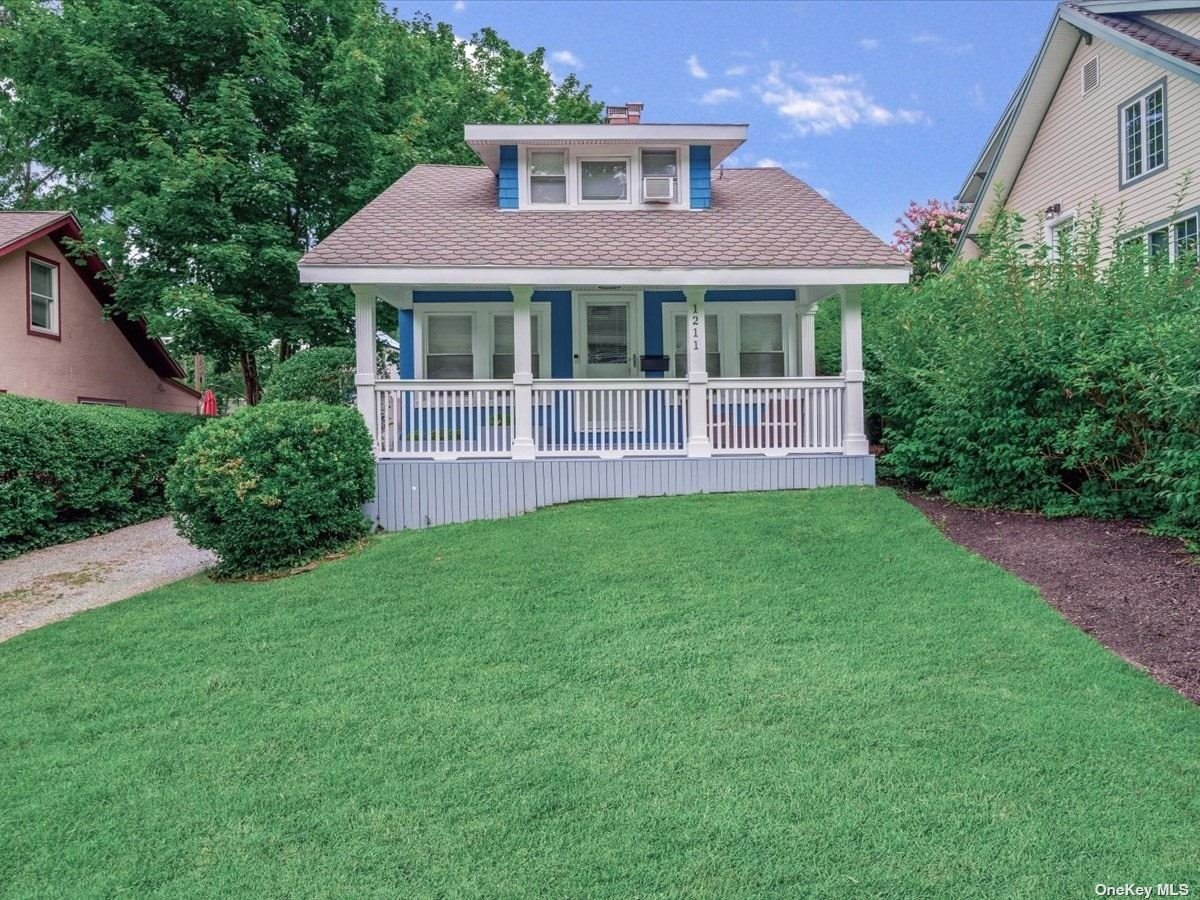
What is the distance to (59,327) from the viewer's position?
1383 centimetres

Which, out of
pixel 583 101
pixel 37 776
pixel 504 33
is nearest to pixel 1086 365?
pixel 37 776

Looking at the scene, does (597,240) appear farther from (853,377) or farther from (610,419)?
(853,377)

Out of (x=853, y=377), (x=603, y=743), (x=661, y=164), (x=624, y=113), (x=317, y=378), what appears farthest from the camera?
(x=624, y=113)

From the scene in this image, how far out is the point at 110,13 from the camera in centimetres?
1313

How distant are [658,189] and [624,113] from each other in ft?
8.42

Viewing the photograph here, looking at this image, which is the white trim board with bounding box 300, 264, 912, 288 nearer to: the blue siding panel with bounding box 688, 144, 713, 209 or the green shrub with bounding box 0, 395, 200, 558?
the blue siding panel with bounding box 688, 144, 713, 209

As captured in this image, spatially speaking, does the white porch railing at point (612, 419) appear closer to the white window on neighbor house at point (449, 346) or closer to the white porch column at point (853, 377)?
the white porch column at point (853, 377)

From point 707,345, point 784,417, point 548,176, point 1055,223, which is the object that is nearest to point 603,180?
point 548,176

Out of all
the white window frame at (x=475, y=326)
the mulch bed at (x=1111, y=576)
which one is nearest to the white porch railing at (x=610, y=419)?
the white window frame at (x=475, y=326)

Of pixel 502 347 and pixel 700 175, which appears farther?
pixel 700 175

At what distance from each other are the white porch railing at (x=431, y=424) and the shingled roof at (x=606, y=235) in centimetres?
149

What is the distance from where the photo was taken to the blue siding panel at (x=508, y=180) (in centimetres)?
1127

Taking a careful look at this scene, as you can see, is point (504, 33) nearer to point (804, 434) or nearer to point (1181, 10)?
point (1181, 10)

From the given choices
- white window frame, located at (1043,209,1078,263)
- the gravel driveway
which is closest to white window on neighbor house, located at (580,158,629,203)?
the gravel driveway
